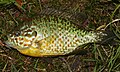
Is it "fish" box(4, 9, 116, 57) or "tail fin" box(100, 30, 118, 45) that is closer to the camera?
"fish" box(4, 9, 116, 57)

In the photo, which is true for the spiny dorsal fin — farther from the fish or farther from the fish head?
the fish head

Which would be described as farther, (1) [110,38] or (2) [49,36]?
(1) [110,38]

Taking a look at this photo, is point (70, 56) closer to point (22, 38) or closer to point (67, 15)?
point (67, 15)

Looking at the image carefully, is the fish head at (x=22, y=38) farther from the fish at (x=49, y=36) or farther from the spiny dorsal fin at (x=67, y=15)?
the spiny dorsal fin at (x=67, y=15)

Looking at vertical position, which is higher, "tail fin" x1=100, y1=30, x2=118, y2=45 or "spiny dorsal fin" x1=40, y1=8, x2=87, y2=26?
"spiny dorsal fin" x1=40, y1=8, x2=87, y2=26

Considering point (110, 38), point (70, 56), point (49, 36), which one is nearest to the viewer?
point (49, 36)

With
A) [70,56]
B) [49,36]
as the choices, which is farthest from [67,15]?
Result: [70,56]

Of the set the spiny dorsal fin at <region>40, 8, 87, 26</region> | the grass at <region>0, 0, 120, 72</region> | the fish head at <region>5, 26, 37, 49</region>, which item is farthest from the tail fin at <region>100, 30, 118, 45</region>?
the fish head at <region>5, 26, 37, 49</region>

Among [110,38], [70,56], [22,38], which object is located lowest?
[70,56]
